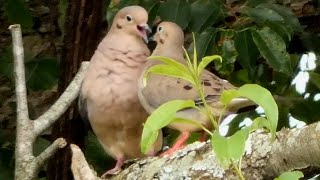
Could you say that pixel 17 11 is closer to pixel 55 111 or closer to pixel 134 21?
pixel 134 21

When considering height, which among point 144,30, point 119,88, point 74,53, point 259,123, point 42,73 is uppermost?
point 259,123

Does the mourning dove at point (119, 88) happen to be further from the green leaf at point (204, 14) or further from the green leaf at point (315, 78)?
the green leaf at point (315, 78)

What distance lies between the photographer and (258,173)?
77.3 inches

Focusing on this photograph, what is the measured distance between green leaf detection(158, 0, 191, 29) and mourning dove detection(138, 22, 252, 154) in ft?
0.39

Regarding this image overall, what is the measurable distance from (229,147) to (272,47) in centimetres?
135

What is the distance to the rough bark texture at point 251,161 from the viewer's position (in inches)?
70.9

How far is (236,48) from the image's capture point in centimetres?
294

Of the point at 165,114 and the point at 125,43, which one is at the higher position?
the point at 165,114

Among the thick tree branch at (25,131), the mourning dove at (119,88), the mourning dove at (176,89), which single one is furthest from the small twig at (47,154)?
the mourning dove at (119,88)

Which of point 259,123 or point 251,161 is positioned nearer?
point 259,123

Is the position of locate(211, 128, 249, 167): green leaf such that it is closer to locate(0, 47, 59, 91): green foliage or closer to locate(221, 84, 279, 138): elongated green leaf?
locate(221, 84, 279, 138): elongated green leaf

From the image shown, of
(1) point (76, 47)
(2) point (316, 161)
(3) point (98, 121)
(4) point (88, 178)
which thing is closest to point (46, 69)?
(1) point (76, 47)

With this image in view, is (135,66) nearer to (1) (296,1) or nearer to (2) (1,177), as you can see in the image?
(2) (1,177)

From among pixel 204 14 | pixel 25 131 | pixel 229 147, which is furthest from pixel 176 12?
pixel 229 147
